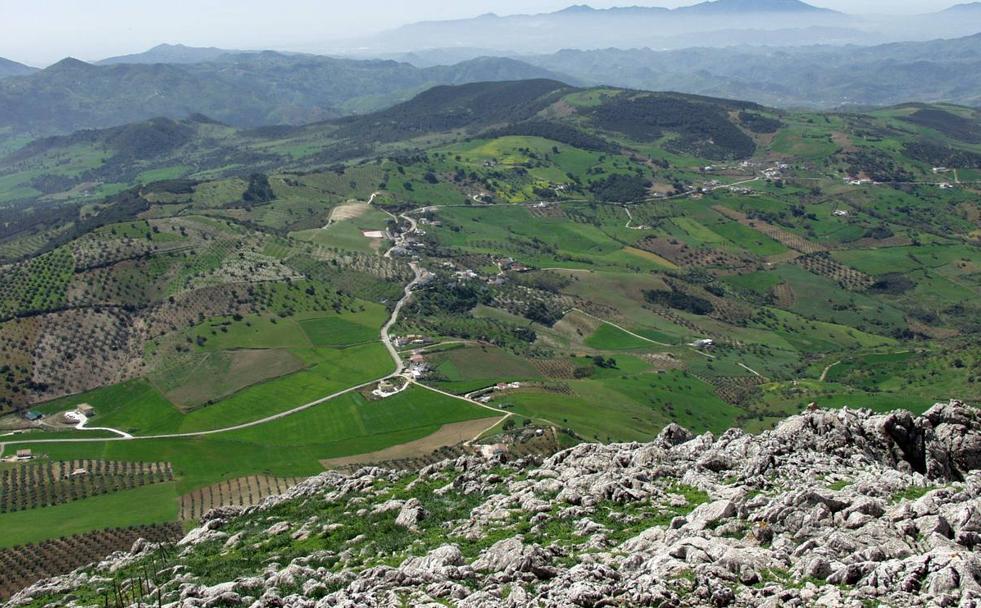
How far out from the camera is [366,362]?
482ft

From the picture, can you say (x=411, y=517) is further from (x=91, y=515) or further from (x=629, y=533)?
(x=91, y=515)

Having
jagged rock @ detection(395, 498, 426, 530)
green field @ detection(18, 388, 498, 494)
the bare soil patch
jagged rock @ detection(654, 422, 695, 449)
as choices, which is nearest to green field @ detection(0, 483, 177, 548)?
green field @ detection(18, 388, 498, 494)

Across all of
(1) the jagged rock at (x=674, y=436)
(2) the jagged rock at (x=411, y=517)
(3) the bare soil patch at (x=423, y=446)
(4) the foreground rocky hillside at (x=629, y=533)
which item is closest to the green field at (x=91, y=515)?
(3) the bare soil patch at (x=423, y=446)

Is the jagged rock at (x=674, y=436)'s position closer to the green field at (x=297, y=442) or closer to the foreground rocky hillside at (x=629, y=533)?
the foreground rocky hillside at (x=629, y=533)

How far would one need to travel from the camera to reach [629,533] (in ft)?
148

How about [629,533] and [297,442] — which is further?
[297,442]

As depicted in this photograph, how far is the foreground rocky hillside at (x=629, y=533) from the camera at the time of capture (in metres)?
33.6

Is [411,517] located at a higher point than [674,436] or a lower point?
higher

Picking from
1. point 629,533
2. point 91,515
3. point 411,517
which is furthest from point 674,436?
point 91,515

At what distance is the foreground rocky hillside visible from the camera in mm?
33625

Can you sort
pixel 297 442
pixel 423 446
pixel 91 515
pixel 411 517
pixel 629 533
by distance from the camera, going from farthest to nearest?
pixel 297 442 < pixel 423 446 < pixel 91 515 < pixel 411 517 < pixel 629 533

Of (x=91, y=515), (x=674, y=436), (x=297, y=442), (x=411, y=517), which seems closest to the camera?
(x=411, y=517)

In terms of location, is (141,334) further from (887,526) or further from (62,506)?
(887,526)

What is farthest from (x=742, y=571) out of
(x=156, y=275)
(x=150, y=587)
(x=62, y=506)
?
(x=156, y=275)
